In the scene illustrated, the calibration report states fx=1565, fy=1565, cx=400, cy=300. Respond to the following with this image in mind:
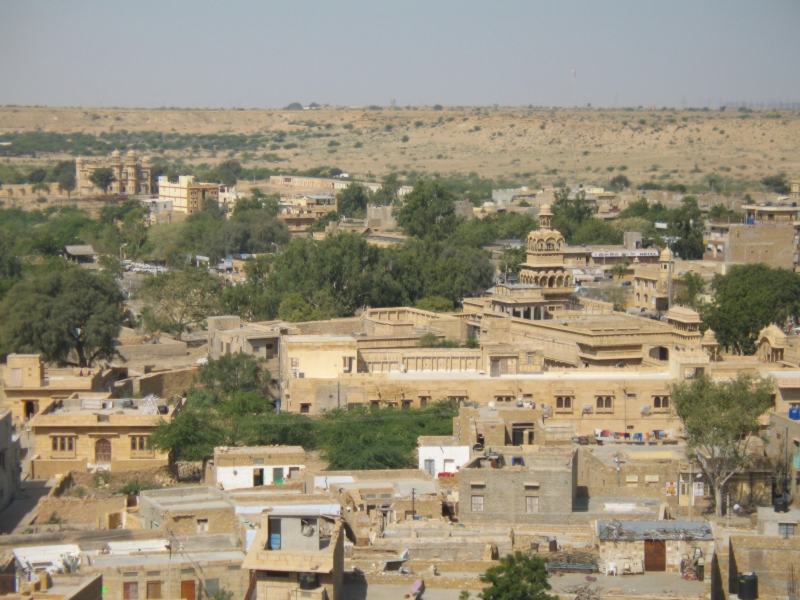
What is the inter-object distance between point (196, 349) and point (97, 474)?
14101mm

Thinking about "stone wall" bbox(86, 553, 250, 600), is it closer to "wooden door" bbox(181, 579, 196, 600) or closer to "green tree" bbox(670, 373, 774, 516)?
"wooden door" bbox(181, 579, 196, 600)

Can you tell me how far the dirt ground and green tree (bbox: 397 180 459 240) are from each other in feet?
161

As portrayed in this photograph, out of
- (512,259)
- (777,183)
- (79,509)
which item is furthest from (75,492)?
(777,183)

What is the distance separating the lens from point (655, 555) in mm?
20391

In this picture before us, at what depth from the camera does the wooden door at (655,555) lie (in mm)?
20359

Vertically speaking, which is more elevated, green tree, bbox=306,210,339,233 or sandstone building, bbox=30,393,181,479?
Result: green tree, bbox=306,210,339,233

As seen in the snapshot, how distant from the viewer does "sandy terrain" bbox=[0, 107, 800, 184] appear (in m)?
130

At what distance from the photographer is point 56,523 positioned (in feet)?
78.7

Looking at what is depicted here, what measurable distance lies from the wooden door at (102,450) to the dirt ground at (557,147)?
9183 cm

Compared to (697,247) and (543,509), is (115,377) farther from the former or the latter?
(697,247)

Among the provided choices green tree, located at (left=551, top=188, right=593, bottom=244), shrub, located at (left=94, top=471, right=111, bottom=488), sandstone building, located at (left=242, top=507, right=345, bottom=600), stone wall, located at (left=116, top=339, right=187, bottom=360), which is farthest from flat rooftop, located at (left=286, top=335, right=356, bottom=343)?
green tree, located at (left=551, top=188, right=593, bottom=244)

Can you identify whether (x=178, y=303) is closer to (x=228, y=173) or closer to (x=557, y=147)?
(x=228, y=173)

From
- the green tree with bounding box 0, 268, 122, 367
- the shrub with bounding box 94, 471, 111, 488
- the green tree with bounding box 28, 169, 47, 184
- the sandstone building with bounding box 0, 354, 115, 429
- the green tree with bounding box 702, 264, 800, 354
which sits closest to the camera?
the shrub with bounding box 94, 471, 111, 488

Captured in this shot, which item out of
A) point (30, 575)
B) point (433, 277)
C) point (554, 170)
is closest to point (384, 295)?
point (433, 277)
